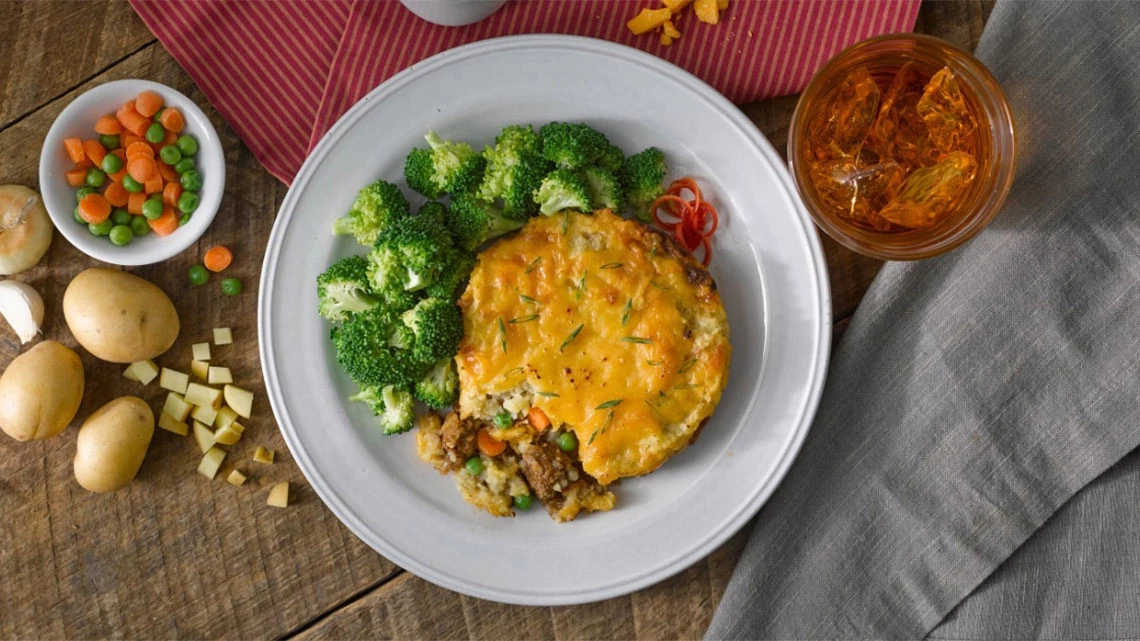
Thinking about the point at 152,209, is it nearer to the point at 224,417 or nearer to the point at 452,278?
the point at 224,417

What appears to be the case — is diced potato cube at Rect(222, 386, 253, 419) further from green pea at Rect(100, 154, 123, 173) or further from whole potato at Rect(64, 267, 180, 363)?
green pea at Rect(100, 154, 123, 173)

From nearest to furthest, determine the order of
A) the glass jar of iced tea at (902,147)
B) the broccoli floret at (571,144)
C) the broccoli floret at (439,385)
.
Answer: the glass jar of iced tea at (902,147) < the broccoli floret at (571,144) < the broccoli floret at (439,385)

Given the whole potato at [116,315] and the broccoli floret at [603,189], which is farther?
the whole potato at [116,315]

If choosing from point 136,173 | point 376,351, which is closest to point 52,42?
point 136,173

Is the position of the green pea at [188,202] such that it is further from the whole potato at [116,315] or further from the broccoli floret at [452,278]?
the broccoli floret at [452,278]

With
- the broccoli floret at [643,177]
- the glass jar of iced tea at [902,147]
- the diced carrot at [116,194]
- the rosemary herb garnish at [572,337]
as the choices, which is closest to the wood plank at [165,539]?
the diced carrot at [116,194]

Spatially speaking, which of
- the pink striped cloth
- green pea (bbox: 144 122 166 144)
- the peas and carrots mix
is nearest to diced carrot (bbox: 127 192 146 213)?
the peas and carrots mix
